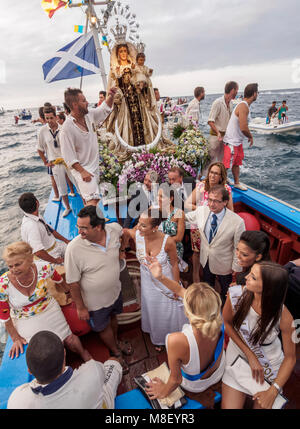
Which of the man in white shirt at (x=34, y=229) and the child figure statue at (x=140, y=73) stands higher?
the child figure statue at (x=140, y=73)

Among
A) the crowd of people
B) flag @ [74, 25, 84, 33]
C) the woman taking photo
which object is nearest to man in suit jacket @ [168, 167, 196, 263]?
the crowd of people

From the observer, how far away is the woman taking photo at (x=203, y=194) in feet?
10.1

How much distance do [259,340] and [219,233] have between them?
1.14m

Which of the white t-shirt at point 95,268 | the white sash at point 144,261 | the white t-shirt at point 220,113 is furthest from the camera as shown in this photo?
the white t-shirt at point 220,113

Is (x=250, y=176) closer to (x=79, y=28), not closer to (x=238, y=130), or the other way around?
(x=238, y=130)

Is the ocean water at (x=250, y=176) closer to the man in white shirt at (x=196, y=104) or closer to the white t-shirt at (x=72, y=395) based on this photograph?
the white t-shirt at (x=72, y=395)

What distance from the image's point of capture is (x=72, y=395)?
4.70ft

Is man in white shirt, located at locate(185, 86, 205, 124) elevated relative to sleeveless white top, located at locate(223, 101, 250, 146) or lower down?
elevated

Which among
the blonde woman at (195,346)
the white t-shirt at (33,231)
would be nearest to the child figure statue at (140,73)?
the white t-shirt at (33,231)

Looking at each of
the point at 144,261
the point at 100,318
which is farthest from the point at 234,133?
the point at 100,318

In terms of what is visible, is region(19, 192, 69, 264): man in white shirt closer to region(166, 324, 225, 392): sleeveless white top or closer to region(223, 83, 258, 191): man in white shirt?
region(166, 324, 225, 392): sleeveless white top

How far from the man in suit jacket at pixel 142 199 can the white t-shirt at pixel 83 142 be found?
2.42 feet

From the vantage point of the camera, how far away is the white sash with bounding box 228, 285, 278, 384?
77.0 inches

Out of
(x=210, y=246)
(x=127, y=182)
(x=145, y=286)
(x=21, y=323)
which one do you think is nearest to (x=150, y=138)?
(x=127, y=182)
